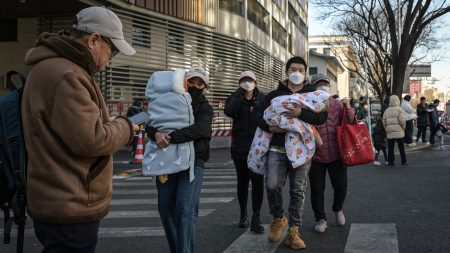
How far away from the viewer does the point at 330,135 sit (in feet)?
19.9

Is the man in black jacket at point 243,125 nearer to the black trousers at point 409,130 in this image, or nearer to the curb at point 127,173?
the curb at point 127,173

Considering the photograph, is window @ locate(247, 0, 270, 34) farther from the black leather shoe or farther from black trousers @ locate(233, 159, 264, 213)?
the black leather shoe

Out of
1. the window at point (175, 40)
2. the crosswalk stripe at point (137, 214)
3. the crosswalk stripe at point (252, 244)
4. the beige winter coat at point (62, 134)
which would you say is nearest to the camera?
the beige winter coat at point (62, 134)

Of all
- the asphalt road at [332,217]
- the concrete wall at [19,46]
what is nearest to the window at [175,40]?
the concrete wall at [19,46]

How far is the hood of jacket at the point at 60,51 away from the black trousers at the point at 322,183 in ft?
13.2

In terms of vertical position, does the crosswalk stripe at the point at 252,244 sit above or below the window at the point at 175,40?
below

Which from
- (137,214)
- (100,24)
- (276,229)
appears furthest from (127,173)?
(100,24)

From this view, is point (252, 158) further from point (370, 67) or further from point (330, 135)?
point (370, 67)

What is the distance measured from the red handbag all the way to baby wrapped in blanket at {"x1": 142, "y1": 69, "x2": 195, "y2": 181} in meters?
2.37

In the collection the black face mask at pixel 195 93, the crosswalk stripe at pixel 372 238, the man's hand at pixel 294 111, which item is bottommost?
the crosswalk stripe at pixel 372 238

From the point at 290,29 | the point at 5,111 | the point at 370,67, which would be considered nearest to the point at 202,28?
the point at 5,111

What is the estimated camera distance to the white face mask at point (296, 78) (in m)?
5.23

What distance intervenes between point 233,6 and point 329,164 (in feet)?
67.9

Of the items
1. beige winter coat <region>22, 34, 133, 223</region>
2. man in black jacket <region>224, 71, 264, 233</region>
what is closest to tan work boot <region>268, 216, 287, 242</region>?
man in black jacket <region>224, 71, 264, 233</region>
